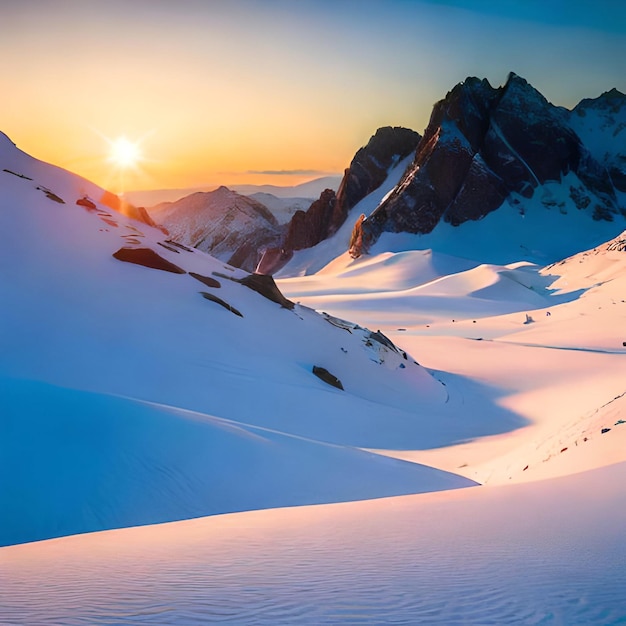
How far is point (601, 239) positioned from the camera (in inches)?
3521

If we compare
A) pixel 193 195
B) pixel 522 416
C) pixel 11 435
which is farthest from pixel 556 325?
pixel 193 195

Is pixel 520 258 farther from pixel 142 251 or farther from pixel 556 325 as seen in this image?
pixel 142 251

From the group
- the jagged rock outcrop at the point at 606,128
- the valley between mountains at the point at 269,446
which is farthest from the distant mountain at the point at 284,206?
the valley between mountains at the point at 269,446

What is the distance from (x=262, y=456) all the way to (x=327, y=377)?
30.7 feet

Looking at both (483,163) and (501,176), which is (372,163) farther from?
(501,176)

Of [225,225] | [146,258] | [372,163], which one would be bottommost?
[146,258]

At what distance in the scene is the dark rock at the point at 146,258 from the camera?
20.1m

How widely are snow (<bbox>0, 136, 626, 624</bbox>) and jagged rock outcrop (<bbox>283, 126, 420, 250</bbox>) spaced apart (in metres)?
80.9

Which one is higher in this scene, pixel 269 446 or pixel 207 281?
pixel 207 281

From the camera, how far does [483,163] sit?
90.8 m

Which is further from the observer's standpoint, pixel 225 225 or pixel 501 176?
pixel 225 225

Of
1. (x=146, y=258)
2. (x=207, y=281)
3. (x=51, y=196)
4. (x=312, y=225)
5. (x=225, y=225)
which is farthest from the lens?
(x=225, y=225)

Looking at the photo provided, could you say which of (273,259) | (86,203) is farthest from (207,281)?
(273,259)

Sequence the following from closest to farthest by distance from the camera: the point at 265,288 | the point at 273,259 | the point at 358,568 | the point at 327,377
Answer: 1. the point at 358,568
2. the point at 327,377
3. the point at 265,288
4. the point at 273,259
